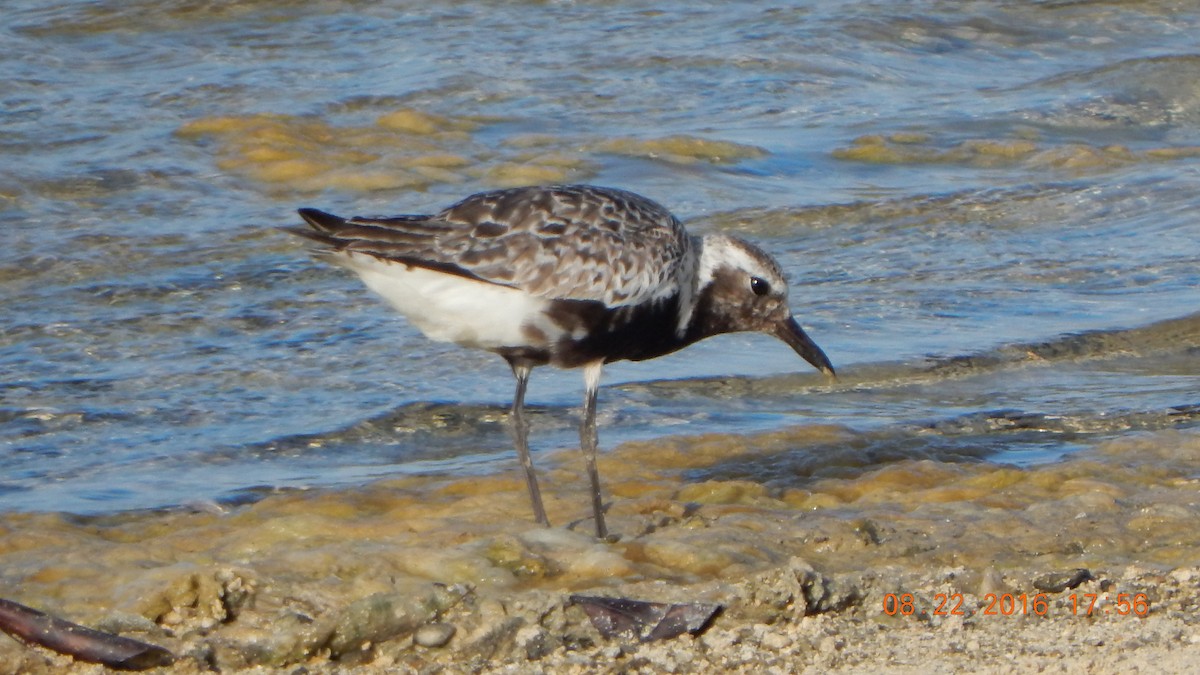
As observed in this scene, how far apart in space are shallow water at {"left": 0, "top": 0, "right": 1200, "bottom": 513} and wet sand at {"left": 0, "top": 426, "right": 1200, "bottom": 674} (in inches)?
16.3

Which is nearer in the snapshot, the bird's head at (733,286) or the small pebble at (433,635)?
the small pebble at (433,635)

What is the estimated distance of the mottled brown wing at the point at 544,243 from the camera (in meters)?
5.37

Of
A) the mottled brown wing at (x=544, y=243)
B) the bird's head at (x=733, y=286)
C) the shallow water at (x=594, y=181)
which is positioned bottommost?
the shallow water at (x=594, y=181)

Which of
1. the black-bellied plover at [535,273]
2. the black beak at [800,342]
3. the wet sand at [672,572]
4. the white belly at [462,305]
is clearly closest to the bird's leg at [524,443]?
the black-bellied plover at [535,273]

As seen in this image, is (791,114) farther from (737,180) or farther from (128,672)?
(128,672)

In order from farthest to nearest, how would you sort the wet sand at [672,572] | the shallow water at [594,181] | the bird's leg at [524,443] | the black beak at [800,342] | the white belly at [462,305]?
the shallow water at [594,181], the black beak at [800,342], the bird's leg at [524,443], the white belly at [462,305], the wet sand at [672,572]

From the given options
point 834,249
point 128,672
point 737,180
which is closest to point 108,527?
point 128,672

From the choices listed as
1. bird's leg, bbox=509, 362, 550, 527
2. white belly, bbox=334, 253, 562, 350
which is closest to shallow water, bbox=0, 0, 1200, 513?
bird's leg, bbox=509, 362, 550, 527

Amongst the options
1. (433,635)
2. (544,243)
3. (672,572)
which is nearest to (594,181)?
(544,243)

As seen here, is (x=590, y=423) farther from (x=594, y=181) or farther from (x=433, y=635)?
(x=594, y=181)

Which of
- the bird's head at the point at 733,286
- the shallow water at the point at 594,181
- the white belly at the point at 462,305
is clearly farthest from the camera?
the shallow water at the point at 594,181

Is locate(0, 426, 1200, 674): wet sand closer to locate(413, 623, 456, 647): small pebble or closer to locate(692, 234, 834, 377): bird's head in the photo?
locate(413, 623, 456, 647): small pebble

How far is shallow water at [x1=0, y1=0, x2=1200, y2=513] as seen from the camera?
681cm

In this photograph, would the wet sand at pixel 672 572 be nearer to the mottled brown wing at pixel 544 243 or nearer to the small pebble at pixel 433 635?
the small pebble at pixel 433 635
